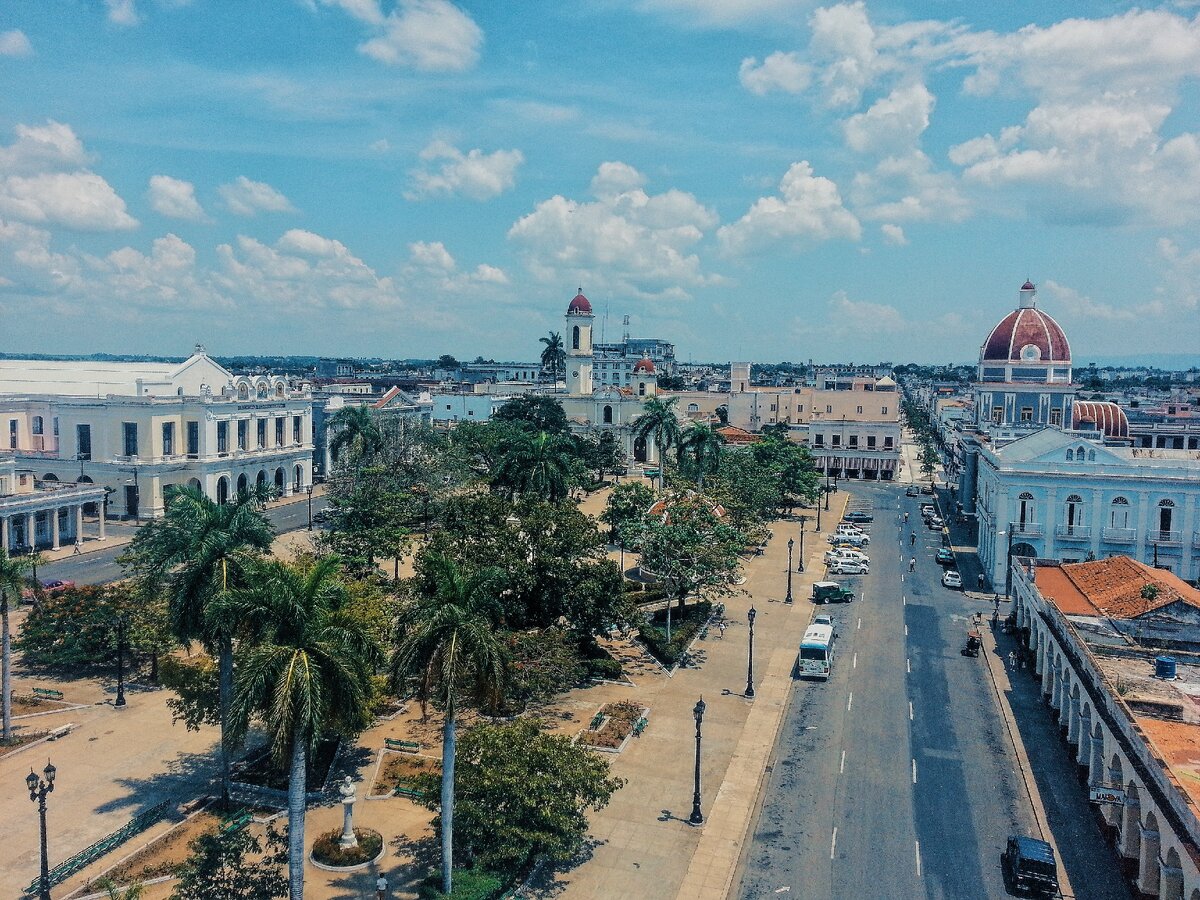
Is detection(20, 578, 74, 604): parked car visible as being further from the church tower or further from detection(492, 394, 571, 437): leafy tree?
the church tower

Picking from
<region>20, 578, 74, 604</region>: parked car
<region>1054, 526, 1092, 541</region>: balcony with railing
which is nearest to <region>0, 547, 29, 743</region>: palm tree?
<region>20, 578, 74, 604</region>: parked car

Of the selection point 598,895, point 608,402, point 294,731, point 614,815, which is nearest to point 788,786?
point 614,815

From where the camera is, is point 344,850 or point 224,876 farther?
point 344,850

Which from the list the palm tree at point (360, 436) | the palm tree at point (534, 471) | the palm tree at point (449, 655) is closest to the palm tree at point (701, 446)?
the palm tree at point (534, 471)

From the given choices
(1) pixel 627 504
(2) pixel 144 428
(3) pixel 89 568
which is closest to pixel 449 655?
(1) pixel 627 504

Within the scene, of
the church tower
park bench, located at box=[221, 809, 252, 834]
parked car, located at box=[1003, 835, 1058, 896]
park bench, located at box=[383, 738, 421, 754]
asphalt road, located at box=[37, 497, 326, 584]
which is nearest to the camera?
parked car, located at box=[1003, 835, 1058, 896]

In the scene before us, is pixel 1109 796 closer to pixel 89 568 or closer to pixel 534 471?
pixel 534 471

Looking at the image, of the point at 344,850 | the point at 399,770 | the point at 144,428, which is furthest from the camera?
the point at 144,428
